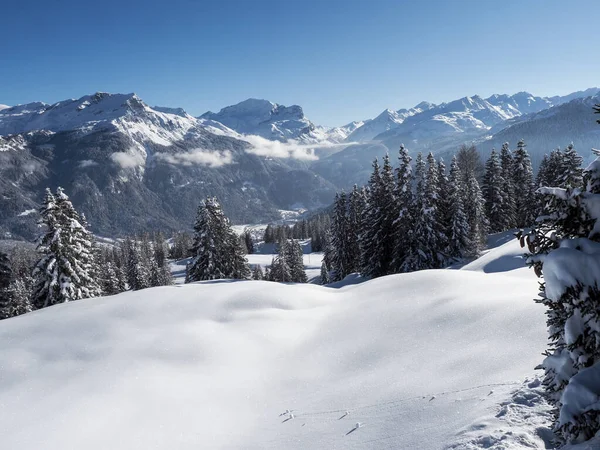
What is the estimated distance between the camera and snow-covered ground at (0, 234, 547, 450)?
6.22 m

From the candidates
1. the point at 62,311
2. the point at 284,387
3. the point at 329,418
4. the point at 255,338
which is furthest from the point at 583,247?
the point at 62,311

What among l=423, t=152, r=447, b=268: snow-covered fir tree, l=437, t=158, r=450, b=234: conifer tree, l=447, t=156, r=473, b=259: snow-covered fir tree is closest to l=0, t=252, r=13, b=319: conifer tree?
l=423, t=152, r=447, b=268: snow-covered fir tree

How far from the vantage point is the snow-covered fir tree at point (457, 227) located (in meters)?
36.3

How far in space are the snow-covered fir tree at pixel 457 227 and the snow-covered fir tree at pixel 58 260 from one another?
3378 centimetres

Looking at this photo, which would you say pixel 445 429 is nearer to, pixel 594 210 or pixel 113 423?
pixel 594 210

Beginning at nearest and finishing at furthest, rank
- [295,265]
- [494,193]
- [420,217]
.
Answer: [420,217] < [494,193] < [295,265]

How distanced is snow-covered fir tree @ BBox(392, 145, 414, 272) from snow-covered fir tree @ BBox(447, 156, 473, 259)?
211 inches

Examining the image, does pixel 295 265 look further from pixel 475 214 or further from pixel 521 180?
pixel 521 180

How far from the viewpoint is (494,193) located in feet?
157

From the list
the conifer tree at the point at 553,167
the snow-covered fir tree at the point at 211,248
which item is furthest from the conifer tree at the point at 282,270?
the conifer tree at the point at 553,167

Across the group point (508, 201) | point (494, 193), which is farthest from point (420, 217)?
point (508, 201)

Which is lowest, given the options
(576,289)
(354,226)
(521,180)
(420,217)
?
(354,226)

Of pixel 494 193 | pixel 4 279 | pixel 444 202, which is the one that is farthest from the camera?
pixel 494 193

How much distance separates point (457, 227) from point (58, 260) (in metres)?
36.0
